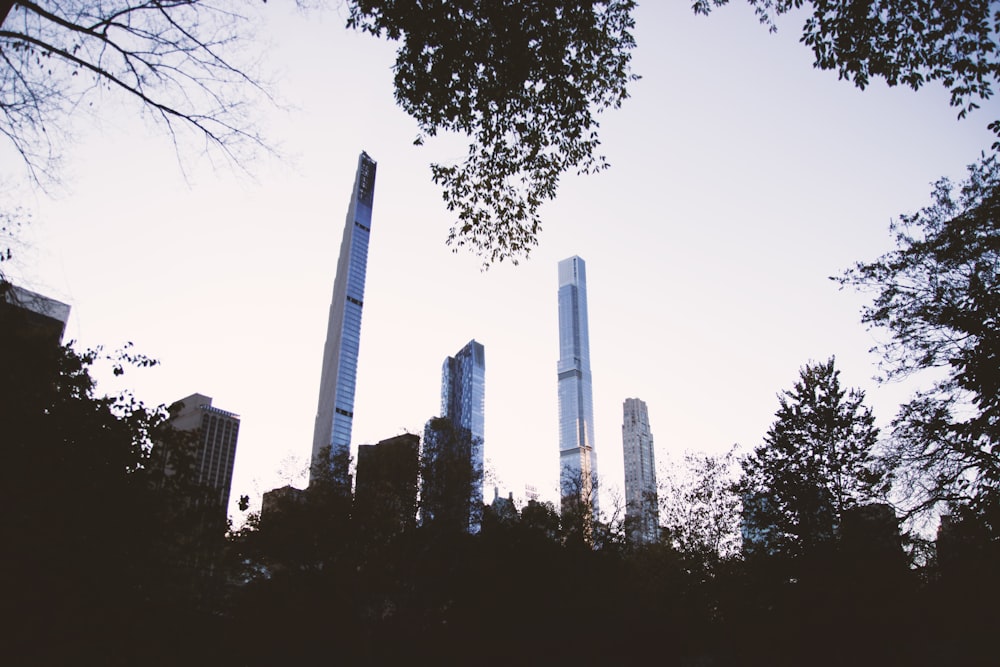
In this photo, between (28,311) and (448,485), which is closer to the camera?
(28,311)

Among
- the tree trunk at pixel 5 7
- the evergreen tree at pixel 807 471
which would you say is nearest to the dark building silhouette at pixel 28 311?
the tree trunk at pixel 5 7

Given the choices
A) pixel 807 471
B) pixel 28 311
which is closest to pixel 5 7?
pixel 28 311

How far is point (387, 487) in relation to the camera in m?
34.7

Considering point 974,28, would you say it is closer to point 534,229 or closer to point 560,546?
point 534,229

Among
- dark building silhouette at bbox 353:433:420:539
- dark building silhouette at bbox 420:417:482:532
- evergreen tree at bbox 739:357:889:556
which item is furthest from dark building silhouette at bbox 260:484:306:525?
evergreen tree at bbox 739:357:889:556

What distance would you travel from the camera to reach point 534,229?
900 centimetres

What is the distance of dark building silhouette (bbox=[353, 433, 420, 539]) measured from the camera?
112 feet

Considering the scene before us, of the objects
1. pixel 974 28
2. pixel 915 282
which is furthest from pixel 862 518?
pixel 974 28

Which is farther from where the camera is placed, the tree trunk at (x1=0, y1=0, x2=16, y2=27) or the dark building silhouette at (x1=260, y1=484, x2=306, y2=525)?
the dark building silhouette at (x1=260, y1=484, x2=306, y2=525)

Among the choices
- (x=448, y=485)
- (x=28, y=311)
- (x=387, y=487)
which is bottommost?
(x=28, y=311)

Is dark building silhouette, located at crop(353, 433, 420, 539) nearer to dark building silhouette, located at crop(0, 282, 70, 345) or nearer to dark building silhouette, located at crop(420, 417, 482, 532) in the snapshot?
dark building silhouette, located at crop(420, 417, 482, 532)

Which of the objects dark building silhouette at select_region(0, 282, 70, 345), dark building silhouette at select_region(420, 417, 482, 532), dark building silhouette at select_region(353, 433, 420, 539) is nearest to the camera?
dark building silhouette at select_region(0, 282, 70, 345)

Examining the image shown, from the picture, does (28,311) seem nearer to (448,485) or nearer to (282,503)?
(448,485)

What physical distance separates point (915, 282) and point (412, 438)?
29756mm
